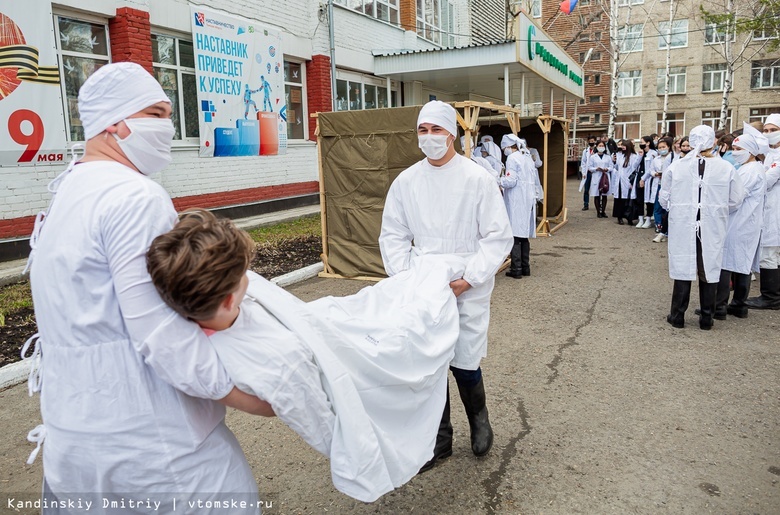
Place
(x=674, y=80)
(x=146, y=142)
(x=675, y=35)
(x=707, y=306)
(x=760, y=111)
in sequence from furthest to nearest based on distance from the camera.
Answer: (x=674, y=80)
(x=675, y=35)
(x=760, y=111)
(x=707, y=306)
(x=146, y=142)

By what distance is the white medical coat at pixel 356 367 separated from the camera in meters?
1.58

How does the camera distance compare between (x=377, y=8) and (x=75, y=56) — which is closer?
(x=75, y=56)

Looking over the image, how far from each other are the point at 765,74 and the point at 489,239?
41814mm

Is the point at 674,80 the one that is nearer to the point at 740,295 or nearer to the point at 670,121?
the point at 670,121

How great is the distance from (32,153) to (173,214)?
843 centimetres

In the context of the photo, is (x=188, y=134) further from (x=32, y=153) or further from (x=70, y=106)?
(x=32, y=153)

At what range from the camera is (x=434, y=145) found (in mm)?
3238

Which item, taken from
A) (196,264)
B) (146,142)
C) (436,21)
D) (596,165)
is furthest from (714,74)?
(196,264)

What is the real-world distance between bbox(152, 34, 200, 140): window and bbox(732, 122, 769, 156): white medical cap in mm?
9099

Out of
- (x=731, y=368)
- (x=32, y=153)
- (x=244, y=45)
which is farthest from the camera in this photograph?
(x=244, y=45)

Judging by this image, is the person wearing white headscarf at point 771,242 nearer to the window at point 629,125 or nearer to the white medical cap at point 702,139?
the white medical cap at point 702,139

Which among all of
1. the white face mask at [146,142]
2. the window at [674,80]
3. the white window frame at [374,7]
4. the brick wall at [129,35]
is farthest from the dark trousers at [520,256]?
the window at [674,80]

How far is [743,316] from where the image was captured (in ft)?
20.4

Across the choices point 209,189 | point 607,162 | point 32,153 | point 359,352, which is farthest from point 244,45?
point 359,352
